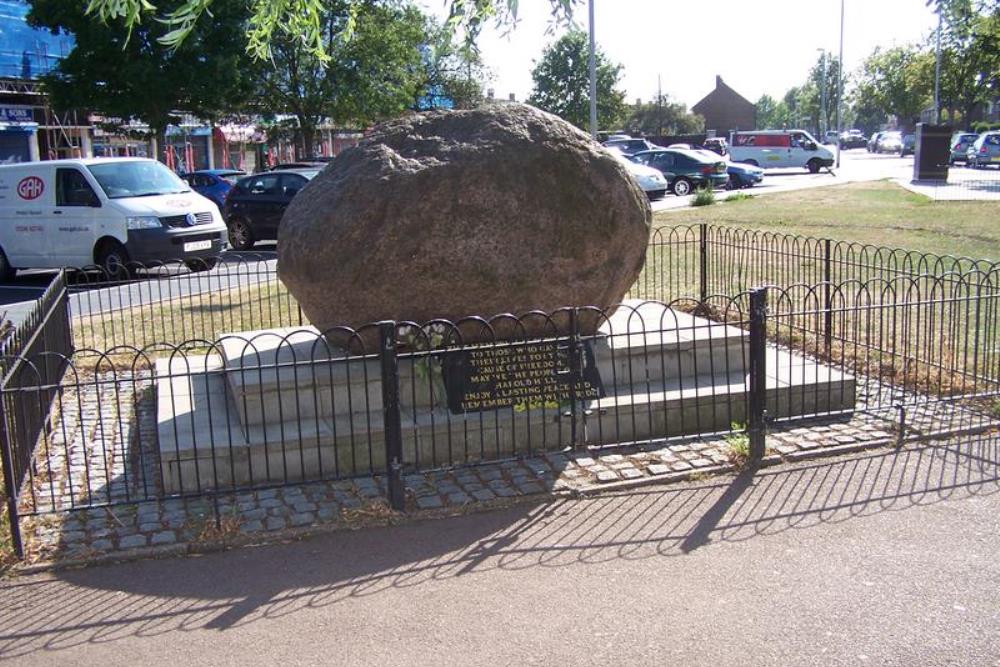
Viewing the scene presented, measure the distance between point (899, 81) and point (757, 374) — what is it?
248ft

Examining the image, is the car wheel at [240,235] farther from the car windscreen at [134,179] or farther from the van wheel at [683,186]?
the van wheel at [683,186]

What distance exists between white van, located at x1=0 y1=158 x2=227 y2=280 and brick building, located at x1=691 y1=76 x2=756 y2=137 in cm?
8288

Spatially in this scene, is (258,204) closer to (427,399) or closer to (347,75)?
(347,75)

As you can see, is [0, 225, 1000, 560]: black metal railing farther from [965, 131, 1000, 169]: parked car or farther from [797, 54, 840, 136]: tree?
[797, 54, 840, 136]: tree

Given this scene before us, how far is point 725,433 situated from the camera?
680cm

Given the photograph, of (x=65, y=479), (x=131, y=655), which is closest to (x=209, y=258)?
(x=65, y=479)

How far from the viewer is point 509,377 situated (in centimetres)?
618

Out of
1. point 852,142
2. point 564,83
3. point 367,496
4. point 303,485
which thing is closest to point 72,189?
point 303,485

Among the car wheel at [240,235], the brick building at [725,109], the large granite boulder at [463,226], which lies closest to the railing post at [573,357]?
the large granite boulder at [463,226]

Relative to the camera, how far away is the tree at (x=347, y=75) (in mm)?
29281

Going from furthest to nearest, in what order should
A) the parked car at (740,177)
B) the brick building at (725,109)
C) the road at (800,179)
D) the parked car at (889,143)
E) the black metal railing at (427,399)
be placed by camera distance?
the brick building at (725,109)
the parked car at (889,143)
the parked car at (740,177)
the road at (800,179)
the black metal railing at (427,399)

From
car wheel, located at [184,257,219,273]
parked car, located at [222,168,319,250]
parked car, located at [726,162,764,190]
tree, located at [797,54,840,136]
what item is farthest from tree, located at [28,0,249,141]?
tree, located at [797,54,840,136]

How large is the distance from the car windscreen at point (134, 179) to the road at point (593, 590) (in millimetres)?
11746

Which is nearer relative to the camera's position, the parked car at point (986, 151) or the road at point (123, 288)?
the road at point (123, 288)
